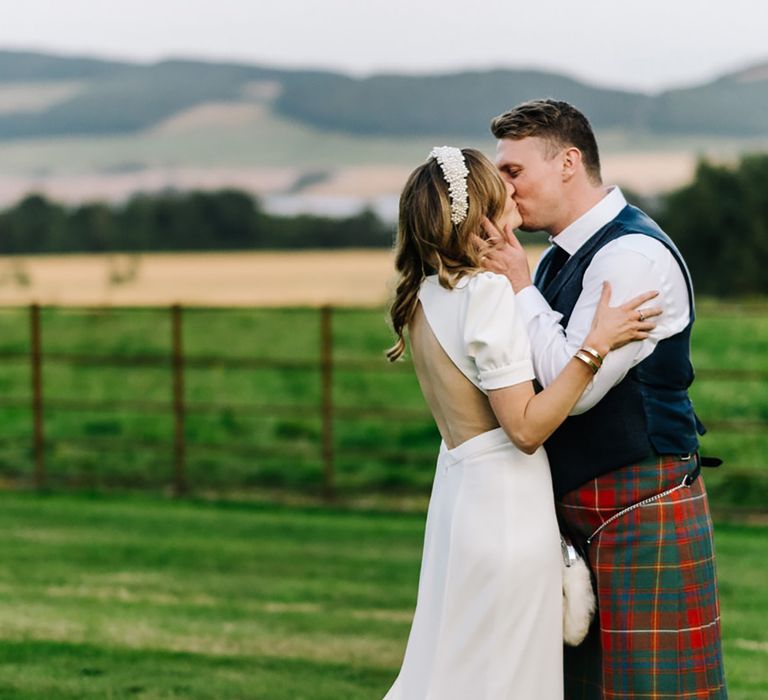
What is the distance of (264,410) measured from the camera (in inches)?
504

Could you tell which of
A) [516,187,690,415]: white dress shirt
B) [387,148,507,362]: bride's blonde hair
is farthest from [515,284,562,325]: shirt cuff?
[387,148,507,362]: bride's blonde hair

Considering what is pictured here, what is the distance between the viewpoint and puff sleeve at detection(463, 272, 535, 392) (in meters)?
3.06

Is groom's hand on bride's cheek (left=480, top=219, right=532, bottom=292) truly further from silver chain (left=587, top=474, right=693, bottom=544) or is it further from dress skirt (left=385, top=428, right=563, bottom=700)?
silver chain (left=587, top=474, right=693, bottom=544)

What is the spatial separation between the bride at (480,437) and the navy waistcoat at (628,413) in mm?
103

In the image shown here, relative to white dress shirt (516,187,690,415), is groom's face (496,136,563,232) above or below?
above

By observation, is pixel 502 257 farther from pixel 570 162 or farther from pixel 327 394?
pixel 327 394

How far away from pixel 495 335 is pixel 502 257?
231mm

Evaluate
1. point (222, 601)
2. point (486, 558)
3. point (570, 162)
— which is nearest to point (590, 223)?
point (570, 162)

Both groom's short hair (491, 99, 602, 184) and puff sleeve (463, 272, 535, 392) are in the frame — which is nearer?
puff sleeve (463, 272, 535, 392)

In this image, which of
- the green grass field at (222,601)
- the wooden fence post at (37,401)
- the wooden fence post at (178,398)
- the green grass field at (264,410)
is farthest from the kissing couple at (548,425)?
the wooden fence post at (37,401)

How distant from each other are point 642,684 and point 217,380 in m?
17.6

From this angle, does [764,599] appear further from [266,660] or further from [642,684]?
[642,684]

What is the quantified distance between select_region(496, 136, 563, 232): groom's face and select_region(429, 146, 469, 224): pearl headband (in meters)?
0.24

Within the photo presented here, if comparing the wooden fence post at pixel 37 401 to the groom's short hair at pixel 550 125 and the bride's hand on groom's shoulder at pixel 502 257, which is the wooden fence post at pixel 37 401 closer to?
the groom's short hair at pixel 550 125
